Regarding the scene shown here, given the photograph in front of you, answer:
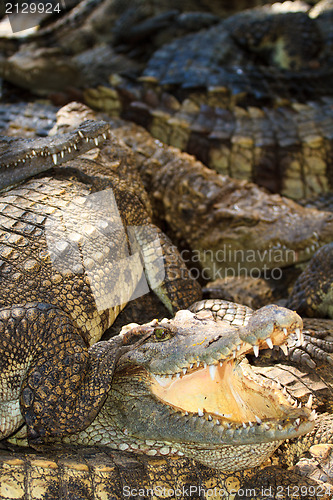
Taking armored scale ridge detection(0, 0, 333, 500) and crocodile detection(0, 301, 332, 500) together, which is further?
armored scale ridge detection(0, 0, 333, 500)

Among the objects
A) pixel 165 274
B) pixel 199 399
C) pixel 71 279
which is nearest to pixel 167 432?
pixel 199 399

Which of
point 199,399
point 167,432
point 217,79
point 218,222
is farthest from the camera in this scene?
point 217,79

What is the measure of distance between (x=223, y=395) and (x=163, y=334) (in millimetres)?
347

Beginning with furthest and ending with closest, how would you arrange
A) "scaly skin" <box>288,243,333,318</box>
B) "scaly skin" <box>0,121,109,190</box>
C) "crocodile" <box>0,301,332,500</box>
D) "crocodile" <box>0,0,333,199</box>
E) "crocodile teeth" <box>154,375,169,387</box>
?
"crocodile" <box>0,0,333,199</box>
"scaly skin" <box>288,243,333,318</box>
"scaly skin" <box>0,121,109,190</box>
"crocodile teeth" <box>154,375,169,387</box>
"crocodile" <box>0,301,332,500</box>

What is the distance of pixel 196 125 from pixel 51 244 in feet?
6.74

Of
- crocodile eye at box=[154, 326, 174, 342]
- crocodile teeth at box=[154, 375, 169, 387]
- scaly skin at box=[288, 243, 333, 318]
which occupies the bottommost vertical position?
scaly skin at box=[288, 243, 333, 318]

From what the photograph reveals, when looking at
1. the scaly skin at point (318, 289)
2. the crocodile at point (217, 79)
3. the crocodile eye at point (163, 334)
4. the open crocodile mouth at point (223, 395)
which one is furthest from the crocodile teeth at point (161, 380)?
the crocodile at point (217, 79)

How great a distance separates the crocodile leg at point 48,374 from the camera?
1929 mm

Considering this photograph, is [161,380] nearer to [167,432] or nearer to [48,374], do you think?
[167,432]

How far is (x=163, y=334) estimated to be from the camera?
2.03m

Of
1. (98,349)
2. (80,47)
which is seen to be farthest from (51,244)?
(80,47)

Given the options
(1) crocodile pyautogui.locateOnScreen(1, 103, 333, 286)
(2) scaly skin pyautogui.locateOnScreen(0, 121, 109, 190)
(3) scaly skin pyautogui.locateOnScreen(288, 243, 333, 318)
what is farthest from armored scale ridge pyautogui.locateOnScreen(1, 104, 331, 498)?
(1) crocodile pyautogui.locateOnScreen(1, 103, 333, 286)

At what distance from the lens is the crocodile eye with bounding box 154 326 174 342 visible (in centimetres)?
203

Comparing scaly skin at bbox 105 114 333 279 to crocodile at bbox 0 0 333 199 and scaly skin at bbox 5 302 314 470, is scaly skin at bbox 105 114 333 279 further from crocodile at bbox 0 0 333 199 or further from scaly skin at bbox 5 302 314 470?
scaly skin at bbox 5 302 314 470
